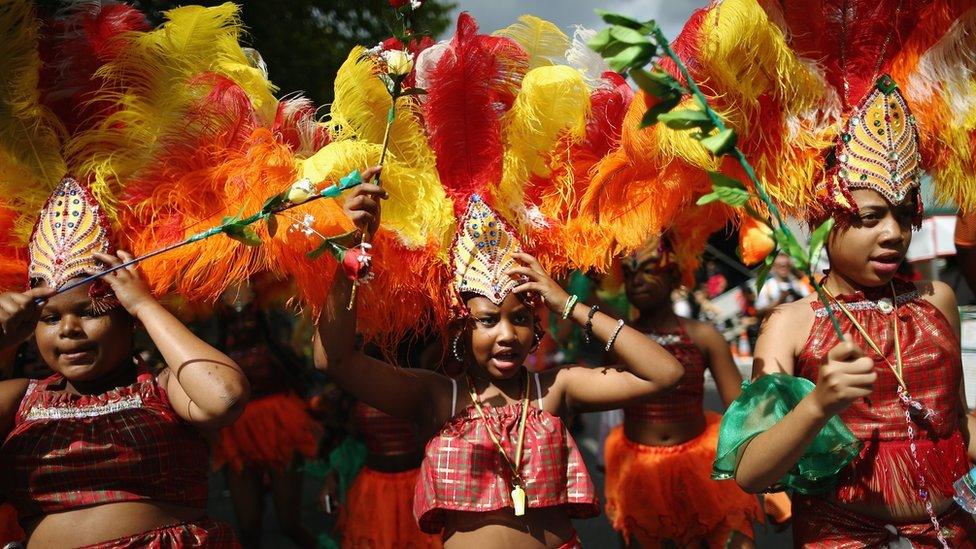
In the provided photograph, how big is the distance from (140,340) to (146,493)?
313 cm

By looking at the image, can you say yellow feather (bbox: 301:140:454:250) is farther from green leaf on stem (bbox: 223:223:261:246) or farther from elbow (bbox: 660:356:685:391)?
elbow (bbox: 660:356:685:391)

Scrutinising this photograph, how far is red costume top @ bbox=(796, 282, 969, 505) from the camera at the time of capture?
8.41ft

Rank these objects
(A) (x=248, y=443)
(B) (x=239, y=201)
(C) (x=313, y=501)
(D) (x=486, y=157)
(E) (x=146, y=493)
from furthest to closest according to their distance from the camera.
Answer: (C) (x=313, y=501), (A) (x=248, y=443), (D) (x=486, y=157), (B) (x=239, y=201), (E) (x=146, y=493)

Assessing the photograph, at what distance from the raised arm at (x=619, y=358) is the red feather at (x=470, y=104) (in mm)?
376

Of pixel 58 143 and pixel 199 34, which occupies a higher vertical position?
pixel 199 34

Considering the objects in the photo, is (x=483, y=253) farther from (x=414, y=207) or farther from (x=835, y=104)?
(x=835, y=104)

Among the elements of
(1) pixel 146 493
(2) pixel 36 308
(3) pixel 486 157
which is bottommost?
(1) pixel 146 493

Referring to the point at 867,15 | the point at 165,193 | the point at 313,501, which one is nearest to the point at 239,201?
the point at 165,193

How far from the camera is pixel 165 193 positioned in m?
2.84

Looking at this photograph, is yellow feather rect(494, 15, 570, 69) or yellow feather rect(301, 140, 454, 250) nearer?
yellow feather rect(301, 140, 454, 250)

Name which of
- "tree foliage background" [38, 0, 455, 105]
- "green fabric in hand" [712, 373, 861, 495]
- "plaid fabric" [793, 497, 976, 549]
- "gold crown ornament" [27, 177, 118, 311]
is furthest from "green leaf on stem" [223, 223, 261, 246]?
"tree foliage background" [38, 0, 455, 105]

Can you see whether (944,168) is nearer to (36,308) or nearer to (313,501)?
(36,308)

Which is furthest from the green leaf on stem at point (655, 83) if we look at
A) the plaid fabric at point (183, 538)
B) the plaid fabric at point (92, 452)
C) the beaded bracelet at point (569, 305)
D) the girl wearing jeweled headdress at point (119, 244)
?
the plaid fabric at point (183, 538)

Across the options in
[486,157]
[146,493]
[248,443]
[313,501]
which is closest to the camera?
[146,493]
